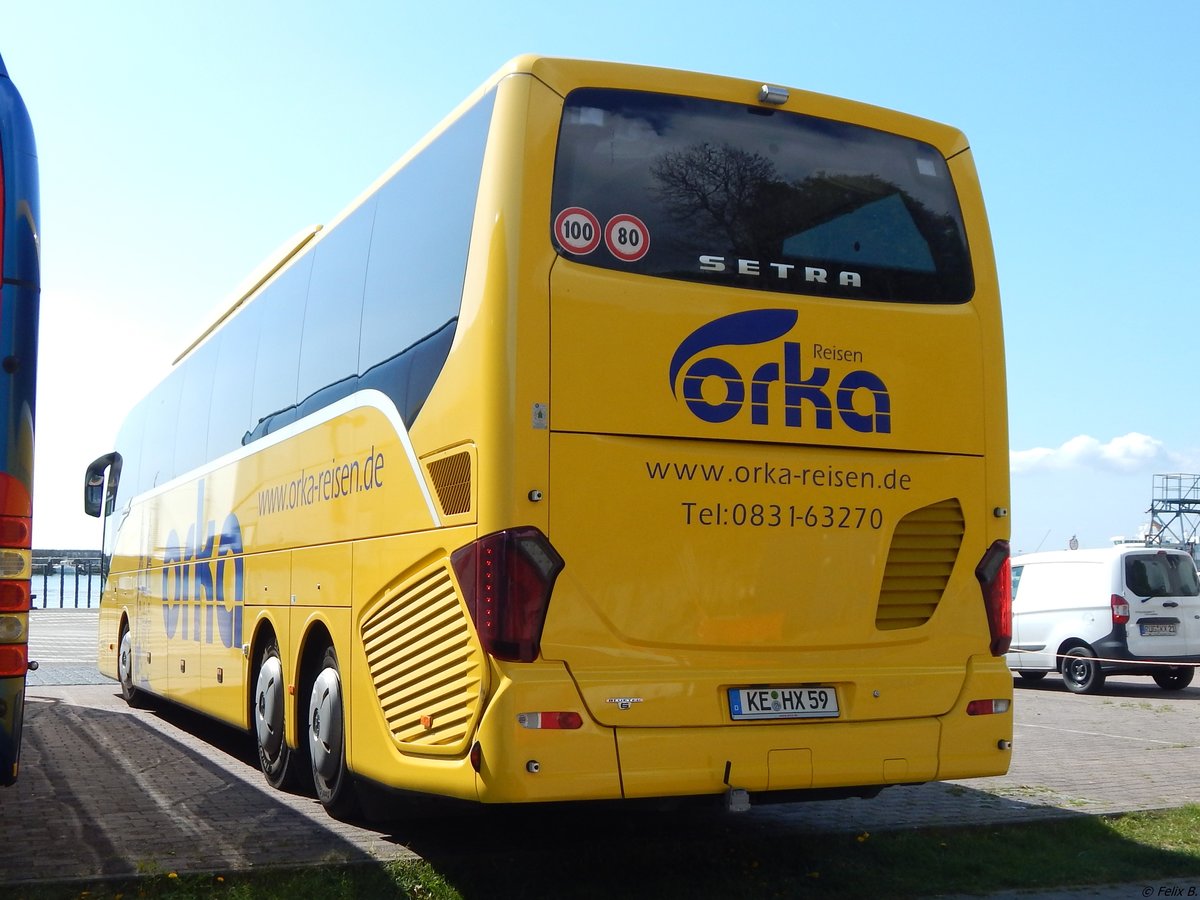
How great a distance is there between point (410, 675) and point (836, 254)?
2.93 m

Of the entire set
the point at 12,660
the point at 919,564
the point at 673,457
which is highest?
the point at 673,457

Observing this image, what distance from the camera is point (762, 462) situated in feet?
21.2

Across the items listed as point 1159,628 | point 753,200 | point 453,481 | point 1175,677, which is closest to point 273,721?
point 453,481

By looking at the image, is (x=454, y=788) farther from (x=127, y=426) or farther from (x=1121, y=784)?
(x=127, y=426)

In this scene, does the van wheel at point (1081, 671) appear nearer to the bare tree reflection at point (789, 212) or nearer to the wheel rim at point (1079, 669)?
the wheel rim at point (1079, 669)

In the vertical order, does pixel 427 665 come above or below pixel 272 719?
above

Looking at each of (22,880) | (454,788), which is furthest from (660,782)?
(22,880)

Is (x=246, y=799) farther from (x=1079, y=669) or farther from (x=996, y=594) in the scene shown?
(x=1079, y=669)

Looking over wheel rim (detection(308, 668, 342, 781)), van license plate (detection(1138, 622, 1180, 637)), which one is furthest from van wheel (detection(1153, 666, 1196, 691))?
wheel rim (detection(308, 668, 342, 781))

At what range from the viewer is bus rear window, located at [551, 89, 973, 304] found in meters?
6.34

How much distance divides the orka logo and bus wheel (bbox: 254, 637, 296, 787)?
3989 mm

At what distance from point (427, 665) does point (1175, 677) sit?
15.3 metres

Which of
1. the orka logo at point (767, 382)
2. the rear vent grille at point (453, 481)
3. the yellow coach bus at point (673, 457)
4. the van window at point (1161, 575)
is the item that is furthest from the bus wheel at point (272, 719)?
the van window at point (1161, 575)

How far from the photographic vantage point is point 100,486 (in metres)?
18.2
